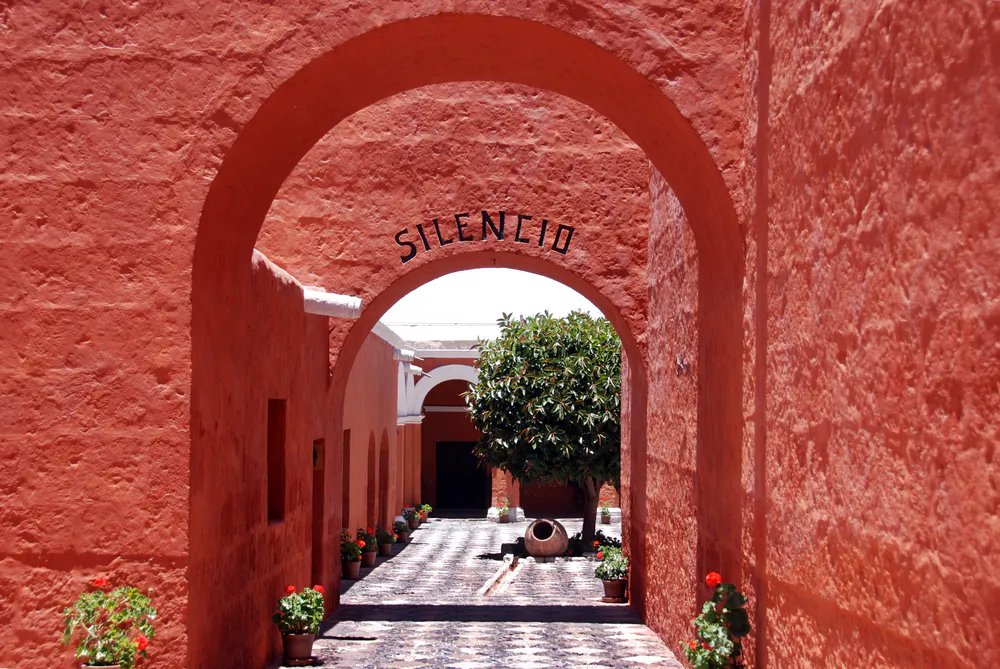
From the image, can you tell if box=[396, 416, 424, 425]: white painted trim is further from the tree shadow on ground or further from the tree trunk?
the tree shadow on ground

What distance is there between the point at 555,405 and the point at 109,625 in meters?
13.0

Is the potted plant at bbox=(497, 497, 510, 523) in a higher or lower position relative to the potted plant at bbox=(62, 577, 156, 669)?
lower

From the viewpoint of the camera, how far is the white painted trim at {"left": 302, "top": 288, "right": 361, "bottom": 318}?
8.95m

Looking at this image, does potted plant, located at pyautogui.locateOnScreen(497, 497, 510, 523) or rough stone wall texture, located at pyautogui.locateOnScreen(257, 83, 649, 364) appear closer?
rough stone wall texture, located at pyautogui.locateOnScreen(257, 83, 649, 364)

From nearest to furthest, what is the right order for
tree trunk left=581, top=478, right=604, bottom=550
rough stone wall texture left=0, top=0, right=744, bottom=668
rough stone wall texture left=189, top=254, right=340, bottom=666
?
rough stone wall texture left=0, top=0, right=744, bottom=668 < rough stone wall texture left=189, top=254, right=340, bottom=666 < tree trunk left=581, top=478, right=604, bottom=550

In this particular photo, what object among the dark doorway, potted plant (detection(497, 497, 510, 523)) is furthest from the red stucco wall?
the dark doorway

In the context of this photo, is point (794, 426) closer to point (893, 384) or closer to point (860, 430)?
point (860, 430)

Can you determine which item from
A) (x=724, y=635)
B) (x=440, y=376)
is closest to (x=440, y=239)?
(x=724, y=635)

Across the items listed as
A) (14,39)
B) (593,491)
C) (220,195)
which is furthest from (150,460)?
(593,491)

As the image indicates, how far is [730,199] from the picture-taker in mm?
5566

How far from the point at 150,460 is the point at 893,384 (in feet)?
10.9

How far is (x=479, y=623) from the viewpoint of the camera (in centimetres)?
1033

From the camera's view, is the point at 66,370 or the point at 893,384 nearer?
the point at 893,384

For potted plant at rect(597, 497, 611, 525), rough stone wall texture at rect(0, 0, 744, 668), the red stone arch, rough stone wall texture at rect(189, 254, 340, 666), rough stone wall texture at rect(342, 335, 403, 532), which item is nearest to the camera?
rough stone wall texture at rect(0, 0, 744, 668)
